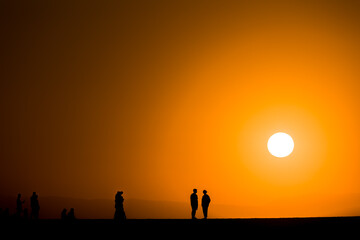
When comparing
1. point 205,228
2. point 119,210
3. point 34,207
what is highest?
point 34,207

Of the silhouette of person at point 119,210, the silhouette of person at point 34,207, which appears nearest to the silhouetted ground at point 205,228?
the silhouette of person at point 119,210

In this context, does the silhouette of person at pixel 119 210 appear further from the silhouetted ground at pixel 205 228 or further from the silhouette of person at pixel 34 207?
the silhouette of person at pixel 34 207

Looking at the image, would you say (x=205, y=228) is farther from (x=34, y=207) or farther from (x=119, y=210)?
(x=34, y=207)

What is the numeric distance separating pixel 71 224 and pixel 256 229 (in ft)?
32.9

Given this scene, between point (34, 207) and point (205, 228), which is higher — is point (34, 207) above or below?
above

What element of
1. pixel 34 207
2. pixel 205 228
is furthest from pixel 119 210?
pixel 34 207

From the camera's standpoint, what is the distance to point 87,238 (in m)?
24.0

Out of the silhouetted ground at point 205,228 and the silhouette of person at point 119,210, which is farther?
the silhouette of person at point 119,210

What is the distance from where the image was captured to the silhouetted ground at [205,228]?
77.7 ft

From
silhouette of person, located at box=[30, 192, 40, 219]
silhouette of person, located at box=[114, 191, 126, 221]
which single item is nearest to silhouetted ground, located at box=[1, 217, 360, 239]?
silhouette of person, located at box=[114, 191, 126, 221]

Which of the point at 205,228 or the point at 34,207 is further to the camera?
the point at 34,207

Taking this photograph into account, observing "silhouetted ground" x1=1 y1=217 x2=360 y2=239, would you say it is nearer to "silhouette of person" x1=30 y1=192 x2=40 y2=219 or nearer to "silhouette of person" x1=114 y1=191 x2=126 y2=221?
"silhouette of person" x1=114 y1=191 x2=126 y2=221

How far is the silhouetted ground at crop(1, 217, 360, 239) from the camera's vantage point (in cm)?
2369

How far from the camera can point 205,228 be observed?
24781mm
